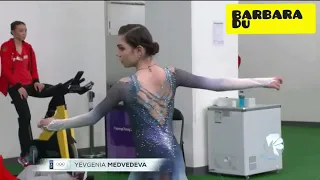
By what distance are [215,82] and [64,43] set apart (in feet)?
13.7

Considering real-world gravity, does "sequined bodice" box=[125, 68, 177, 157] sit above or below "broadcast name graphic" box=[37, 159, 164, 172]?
Answer: above

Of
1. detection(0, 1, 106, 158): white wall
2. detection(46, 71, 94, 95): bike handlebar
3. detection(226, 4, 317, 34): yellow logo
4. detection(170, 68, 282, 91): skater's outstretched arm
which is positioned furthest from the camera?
detection(0, 1, 106, 158): white wall

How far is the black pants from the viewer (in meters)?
4.94

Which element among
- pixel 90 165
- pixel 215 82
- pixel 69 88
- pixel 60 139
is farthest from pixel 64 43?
pixel 215 82

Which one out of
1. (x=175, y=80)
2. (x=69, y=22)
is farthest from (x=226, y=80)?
(x=69, y=22)

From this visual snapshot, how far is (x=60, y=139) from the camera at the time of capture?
490cm

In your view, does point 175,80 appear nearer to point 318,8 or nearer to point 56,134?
point 318,8

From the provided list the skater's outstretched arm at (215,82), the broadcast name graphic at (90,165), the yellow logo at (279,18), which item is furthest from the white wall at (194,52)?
the skater's outstretched arm at (215,82)

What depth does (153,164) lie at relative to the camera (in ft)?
8.30

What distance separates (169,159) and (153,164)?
8 centimetres

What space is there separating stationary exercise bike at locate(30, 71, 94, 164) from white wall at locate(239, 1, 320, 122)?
1.44m

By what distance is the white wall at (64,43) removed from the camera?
5984 mm

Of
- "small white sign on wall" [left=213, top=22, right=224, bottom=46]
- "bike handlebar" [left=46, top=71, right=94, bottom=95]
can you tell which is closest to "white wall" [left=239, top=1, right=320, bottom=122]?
"small white sign on wall" [left=213, top=22, right=224, bottom=46]

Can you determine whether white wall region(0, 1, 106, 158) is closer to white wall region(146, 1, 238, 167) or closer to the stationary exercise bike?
the stationary exercise bike
